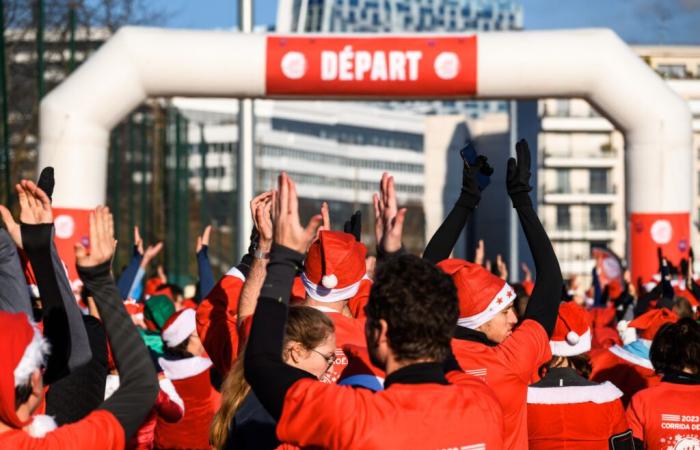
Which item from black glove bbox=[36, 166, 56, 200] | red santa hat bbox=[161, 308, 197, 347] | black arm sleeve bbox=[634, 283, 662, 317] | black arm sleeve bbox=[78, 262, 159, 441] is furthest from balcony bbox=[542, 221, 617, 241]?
black arm sleeve bbox=[78, 262, 159, 441]

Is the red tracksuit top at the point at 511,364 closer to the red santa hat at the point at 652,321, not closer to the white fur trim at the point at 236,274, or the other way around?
the white fur trim at the point at 236,274

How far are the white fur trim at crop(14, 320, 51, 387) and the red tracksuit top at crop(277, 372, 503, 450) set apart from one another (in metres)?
0.57

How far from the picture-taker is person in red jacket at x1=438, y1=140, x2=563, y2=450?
13.0ft

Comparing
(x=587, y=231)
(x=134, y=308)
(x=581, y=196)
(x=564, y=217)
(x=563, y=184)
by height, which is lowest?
(x=587, y=231)

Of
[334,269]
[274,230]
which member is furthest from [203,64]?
[274,230]

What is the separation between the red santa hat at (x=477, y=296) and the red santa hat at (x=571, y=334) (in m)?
1.19

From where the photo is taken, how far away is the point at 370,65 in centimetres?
1501

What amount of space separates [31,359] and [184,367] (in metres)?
3.88

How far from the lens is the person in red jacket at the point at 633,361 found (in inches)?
249

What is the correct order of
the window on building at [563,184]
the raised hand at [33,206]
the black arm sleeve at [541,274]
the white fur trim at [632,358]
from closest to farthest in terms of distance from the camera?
1. the raised hand at [33,206]
2. the black arm sleeve at [541,274]
3. the white fur trim at [632,358]
4. the window on building at [563,184]

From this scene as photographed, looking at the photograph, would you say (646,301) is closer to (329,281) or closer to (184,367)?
(184,367)

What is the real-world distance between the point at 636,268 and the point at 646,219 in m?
0.65

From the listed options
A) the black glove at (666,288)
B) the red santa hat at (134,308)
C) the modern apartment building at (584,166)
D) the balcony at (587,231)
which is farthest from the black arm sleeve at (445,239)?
the modern apartment building at (584,166)

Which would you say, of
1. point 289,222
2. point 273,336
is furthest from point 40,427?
point 289,222
